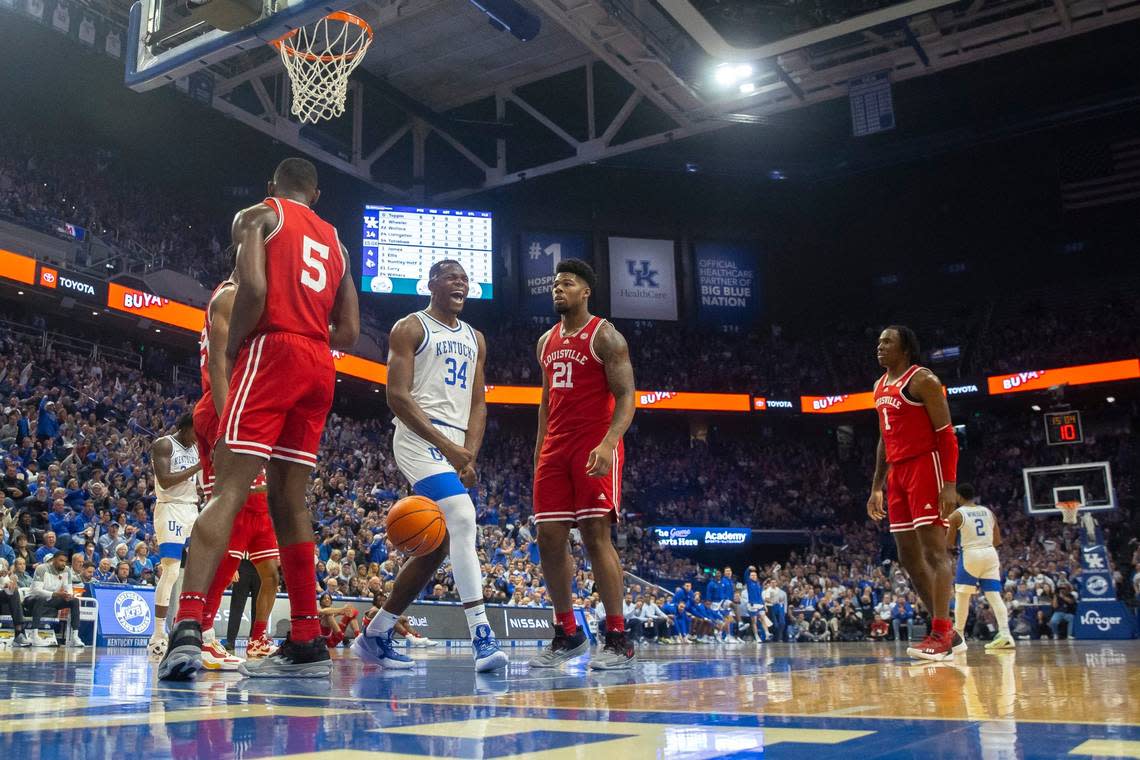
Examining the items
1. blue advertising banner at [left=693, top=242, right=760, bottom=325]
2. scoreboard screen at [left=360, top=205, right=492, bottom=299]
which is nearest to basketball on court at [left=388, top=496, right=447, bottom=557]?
scoreboard screen at [left=360, top=205, right=492, bottom=299]

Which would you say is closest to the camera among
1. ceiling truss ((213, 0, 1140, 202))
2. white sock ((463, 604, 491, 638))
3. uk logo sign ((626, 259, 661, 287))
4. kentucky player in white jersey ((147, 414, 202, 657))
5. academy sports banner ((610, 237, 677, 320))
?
white sock ((463, 604, 491, 638))

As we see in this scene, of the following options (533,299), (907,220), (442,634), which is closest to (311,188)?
(442,634)

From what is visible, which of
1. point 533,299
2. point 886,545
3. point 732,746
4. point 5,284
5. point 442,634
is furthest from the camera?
point 533,299

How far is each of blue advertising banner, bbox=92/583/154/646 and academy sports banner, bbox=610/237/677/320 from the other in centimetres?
1944

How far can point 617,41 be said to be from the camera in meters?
17.7

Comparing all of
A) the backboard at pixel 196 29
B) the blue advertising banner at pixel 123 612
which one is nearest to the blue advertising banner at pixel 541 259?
the blue advertising banner at pixel 123 612

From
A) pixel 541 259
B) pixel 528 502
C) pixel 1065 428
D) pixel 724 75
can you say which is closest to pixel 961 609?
pixel 1065 428

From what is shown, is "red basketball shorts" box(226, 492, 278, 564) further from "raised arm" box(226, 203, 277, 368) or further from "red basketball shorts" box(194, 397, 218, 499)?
"raised arm" box(226, 203, 277, 368)

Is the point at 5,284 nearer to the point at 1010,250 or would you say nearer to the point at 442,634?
the point at 442,634

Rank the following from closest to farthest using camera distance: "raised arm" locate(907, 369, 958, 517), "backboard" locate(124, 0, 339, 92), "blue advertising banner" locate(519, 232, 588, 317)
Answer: "raised arm" locate(907, 369, 958, 517)
"backboard" locate(124, 0, 339, 92)
"blue advertising banner" locate(519, 232, 588, 317)

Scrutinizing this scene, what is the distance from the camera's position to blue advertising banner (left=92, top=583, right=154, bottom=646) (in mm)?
9586

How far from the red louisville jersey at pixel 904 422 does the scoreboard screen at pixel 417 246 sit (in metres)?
16.6

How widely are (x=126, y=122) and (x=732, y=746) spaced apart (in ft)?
75.3

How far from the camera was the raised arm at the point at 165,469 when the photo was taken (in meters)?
6.26
